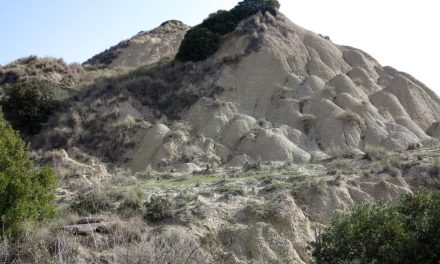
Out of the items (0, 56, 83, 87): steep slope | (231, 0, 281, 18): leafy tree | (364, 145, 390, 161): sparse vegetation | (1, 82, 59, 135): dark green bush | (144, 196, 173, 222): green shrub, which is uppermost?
(231, 0, 281, 18): leafy tree

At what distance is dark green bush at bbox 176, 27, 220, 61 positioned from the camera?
134ft

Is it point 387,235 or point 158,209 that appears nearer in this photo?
point 387,235

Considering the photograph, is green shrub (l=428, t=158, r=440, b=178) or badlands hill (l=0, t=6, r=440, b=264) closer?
badlands hill (l=0, t=6, r=440, b=264)

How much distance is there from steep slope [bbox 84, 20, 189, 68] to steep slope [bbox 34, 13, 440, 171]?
1235 cm

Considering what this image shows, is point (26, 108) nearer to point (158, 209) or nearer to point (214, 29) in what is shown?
point (214, 29)

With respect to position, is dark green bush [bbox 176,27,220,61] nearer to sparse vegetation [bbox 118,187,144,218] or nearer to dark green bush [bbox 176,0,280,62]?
dark green bush [bbox 176,0,280,62]

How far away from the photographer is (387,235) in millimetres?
11992

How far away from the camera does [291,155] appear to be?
28.0m

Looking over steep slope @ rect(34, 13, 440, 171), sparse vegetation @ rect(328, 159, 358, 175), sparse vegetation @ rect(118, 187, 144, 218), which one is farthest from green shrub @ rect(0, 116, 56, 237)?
steep slope @ rect(34, 13, 440, 171)

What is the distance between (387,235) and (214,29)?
3239cm

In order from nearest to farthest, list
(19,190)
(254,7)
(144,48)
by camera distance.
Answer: (19,190)
(254,7)
(144,48)

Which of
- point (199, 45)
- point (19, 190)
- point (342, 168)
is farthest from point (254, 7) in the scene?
point (19, 190)

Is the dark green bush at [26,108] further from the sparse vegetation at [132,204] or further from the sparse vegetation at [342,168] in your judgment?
the sparse vegetation at [342,168]

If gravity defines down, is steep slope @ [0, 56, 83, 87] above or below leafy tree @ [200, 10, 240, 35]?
below
